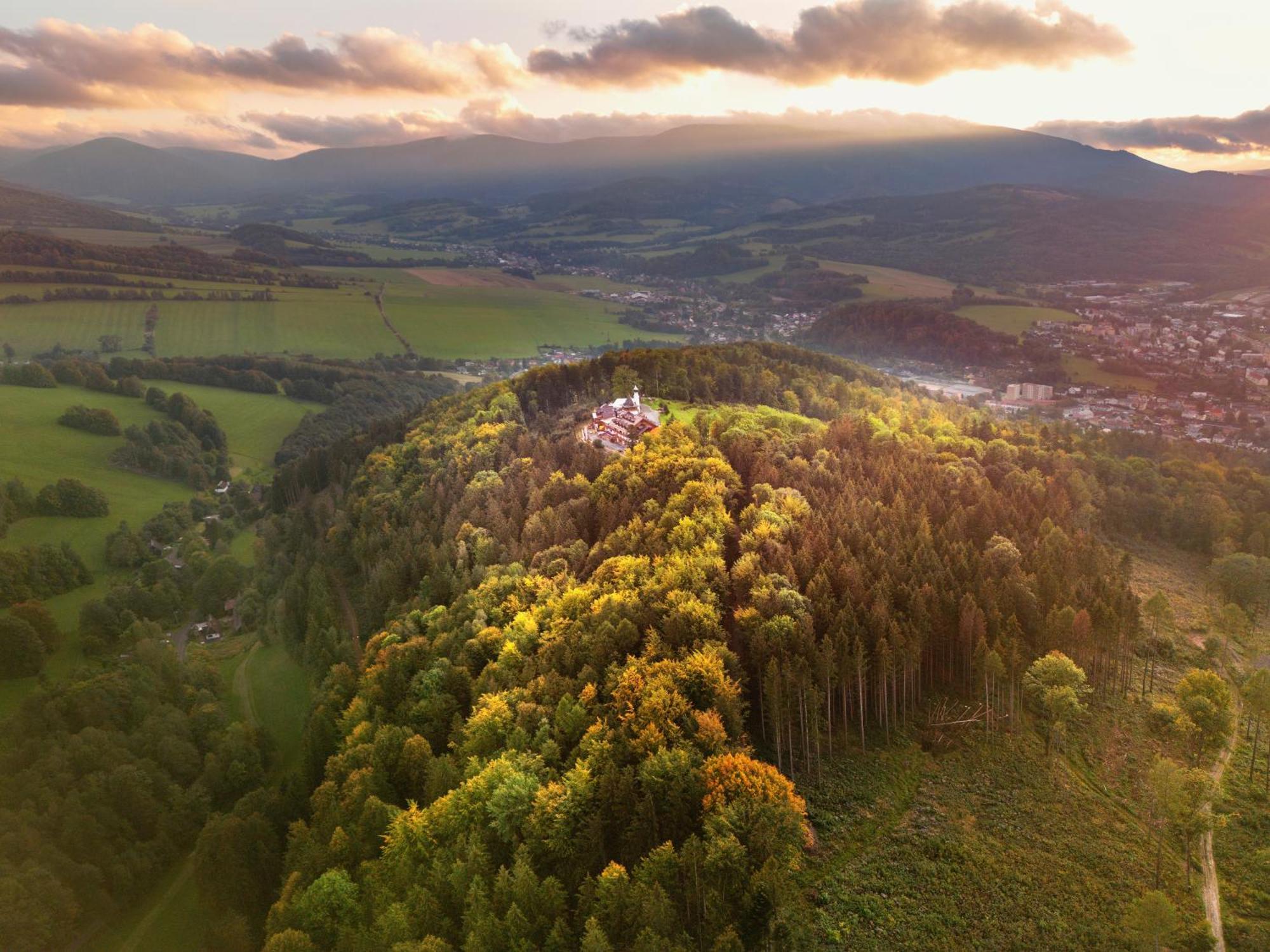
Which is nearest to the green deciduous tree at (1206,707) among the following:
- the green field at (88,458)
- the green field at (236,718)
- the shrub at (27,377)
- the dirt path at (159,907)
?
the green field at (236,718)

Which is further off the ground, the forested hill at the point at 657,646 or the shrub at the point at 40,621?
the forested hill at the point at 657,646

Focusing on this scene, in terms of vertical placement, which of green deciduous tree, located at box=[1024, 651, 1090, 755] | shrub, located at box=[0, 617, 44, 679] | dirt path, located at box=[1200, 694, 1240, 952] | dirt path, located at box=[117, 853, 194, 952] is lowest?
dirt path, located at box=[117, 853, 194, 952]

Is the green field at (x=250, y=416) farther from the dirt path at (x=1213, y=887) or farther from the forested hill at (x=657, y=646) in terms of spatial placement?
the dirt path at (x=1213, y=887)

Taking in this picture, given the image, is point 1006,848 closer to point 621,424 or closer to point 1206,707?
point 1206,707

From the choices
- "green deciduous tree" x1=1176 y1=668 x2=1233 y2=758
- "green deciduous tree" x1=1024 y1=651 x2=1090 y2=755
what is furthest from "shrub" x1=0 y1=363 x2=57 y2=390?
"green deciduous tree" x1=1176 y1=668 x2=1233 y2=758

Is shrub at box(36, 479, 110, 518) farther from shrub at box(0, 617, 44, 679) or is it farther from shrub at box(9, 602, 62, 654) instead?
shrub at box(0, 617, 44, 679)
